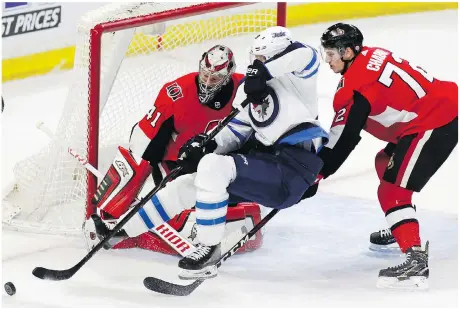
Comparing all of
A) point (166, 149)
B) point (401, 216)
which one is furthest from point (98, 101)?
point (401, 216)

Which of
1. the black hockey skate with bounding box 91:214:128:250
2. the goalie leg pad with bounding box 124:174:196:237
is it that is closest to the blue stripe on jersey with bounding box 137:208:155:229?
the goalie leg pad with bounding box 124:174:196:237

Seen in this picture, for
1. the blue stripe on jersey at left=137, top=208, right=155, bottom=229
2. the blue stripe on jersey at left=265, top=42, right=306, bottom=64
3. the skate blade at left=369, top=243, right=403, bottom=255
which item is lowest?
the skate blade at left=369, top=243, right=403, bottom=255

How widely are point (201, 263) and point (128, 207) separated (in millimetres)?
505

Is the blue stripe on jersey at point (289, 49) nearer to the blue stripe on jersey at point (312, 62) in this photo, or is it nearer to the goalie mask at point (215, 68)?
the blue stripe on jersey at point (312, 62)

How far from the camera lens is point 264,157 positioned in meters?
4.22

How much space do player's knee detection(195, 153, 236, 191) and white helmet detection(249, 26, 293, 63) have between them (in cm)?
38

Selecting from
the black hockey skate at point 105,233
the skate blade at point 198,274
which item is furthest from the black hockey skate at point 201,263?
the black hockey skate at point 105,233

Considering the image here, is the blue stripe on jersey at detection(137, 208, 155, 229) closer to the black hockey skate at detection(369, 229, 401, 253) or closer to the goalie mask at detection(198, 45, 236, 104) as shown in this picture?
the goalie mask at detection(198, 45, 236, 104)

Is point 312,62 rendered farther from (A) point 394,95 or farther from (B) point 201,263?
(B) point 201,263

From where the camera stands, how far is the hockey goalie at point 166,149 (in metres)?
4.59

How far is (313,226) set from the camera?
5.06 meters

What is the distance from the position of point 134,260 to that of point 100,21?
0.88 m

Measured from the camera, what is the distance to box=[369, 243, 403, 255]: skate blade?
4793 mm

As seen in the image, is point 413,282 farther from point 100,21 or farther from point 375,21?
point 375,21
